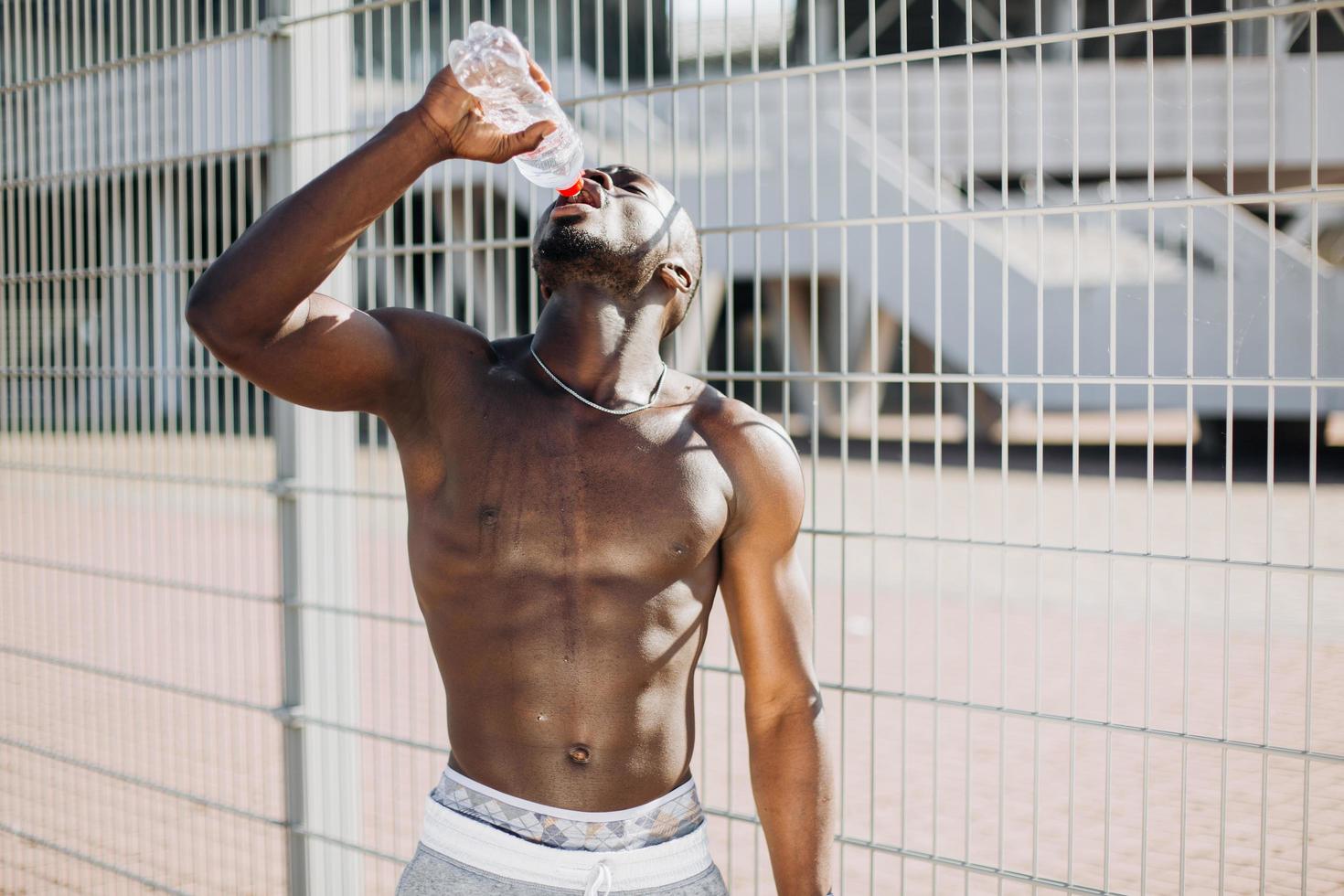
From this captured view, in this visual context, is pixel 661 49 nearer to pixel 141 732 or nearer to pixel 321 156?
pixel 141 732

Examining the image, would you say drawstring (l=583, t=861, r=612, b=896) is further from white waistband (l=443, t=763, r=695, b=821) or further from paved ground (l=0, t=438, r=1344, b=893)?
paved ground (l=0, t=438, r=1344, b=893)

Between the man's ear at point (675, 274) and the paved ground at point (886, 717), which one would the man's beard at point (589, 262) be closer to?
the man's ear at point (675, 274)

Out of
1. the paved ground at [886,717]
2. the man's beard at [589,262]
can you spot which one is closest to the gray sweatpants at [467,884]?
the paved ground at [886,717]

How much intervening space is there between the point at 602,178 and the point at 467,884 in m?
1.28

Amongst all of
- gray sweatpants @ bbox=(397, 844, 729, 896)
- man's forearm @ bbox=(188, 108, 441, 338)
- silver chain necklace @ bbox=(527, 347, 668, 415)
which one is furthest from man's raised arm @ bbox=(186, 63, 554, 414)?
gray sweatpants @ bbox=(397, 844, 729, 896)

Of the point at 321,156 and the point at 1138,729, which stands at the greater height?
the point at 321,156

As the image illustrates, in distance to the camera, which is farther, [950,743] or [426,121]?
[950,743]

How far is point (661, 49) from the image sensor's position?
11102mm

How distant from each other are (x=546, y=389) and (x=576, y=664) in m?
0.51

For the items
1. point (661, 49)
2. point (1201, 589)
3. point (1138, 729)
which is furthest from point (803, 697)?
point (661, 49)

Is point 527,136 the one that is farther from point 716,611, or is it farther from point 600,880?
point 716,611

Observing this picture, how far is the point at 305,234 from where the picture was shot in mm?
1906

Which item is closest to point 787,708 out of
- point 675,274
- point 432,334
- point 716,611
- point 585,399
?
point 585,399

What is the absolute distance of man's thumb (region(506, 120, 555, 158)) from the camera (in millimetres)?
1983
